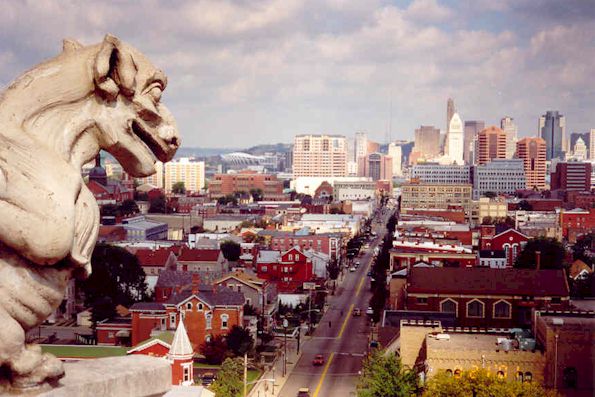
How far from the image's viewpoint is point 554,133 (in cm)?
12462

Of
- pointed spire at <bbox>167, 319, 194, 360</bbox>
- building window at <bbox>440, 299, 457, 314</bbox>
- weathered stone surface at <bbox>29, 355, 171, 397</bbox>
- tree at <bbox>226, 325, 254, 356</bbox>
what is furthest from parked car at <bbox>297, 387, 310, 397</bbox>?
weathered stone surface at <bbox>29, 355, 171, 397</bbox>

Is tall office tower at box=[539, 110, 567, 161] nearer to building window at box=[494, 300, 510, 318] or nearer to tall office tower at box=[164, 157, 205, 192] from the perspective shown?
tall office tower at box=[164, 157, 205, 192]

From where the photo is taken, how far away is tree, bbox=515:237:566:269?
36.1m

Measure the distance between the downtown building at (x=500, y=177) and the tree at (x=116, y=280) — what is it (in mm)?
63938

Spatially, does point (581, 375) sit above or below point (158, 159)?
below

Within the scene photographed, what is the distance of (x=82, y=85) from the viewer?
2.39 m

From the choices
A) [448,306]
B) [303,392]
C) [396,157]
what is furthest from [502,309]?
[396,157]

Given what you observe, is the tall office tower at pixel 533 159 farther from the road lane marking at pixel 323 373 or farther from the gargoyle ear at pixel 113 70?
the gargoyle ear at pixel 113 70

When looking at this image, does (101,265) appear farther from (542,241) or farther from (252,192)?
(252,192)

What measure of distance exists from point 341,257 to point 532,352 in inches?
1226

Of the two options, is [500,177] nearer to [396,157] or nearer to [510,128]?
[510,128]

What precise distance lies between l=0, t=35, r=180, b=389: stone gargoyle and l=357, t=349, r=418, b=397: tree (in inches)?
552

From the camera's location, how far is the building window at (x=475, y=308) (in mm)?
25234

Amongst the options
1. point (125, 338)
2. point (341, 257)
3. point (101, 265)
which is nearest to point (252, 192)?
point (341, 257)
